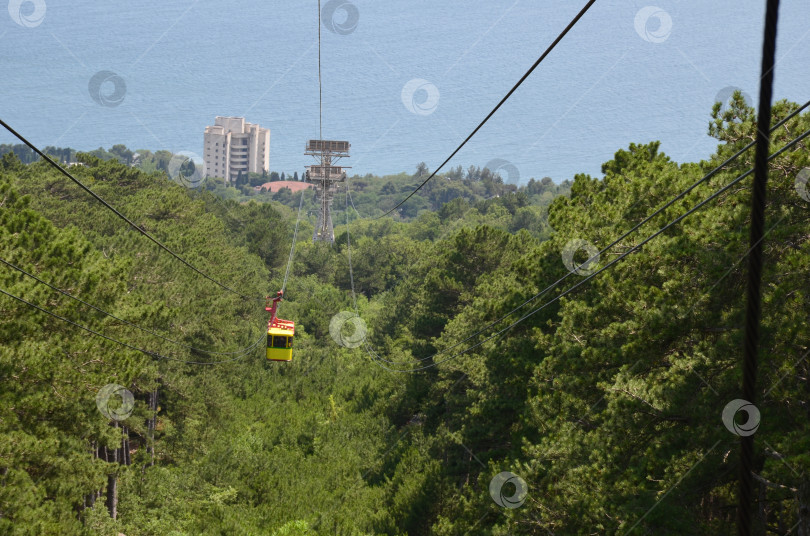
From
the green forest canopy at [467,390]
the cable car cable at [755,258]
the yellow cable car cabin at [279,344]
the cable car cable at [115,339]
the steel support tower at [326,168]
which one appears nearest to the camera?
the cable car cable at [755,258]

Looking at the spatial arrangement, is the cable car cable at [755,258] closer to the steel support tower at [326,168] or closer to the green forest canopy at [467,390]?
the green forest canopy at [467,390]

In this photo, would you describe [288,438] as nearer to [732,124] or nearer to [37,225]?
[37,225]

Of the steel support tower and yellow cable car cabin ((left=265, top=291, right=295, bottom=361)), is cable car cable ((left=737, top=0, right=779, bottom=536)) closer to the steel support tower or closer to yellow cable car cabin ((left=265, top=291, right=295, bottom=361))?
yellow cable car cabin ((left=265, top=291, right=295, bottom=361))

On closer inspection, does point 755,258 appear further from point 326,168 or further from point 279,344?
point 326,168

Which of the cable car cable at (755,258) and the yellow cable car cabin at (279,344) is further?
the yellow cable car cabin at (279,344)

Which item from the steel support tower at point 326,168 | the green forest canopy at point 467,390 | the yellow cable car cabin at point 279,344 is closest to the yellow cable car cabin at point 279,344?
the yellow cable car cabin at point 279,344

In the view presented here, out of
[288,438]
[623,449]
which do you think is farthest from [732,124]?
[288,438]

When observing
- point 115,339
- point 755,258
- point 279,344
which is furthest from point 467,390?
point 755,258

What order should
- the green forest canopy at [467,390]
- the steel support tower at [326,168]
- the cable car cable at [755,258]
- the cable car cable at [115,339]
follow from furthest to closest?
the steel support tower at [326,168], the cable car cable at [115,339], the green forest canopy at [467,390], the cable car cable at [755,258]
